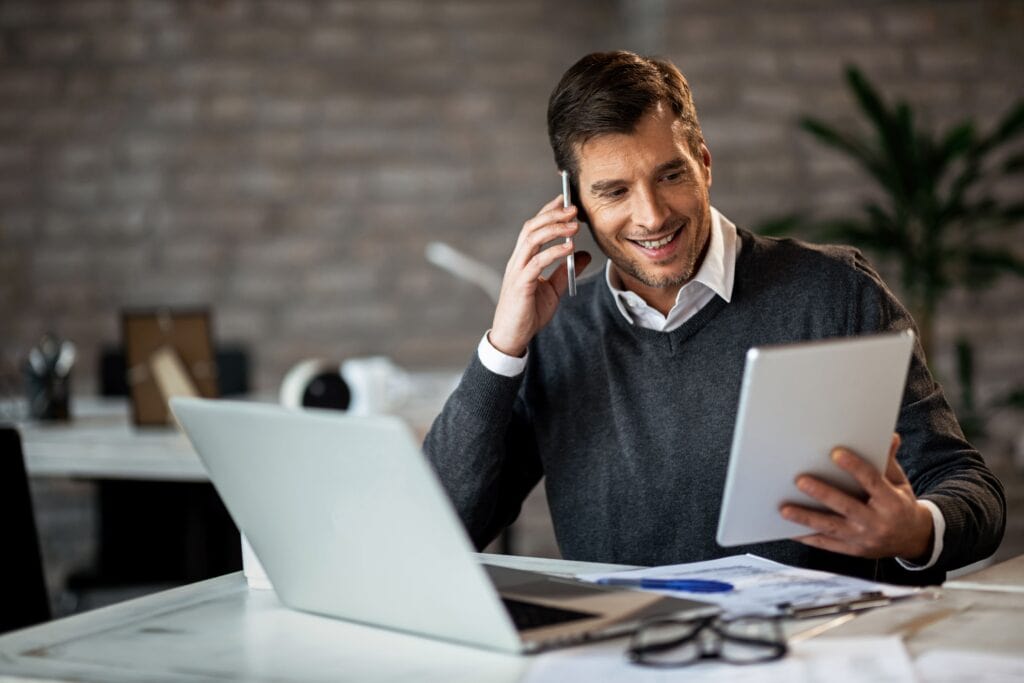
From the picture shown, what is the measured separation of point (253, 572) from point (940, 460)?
2.58ft

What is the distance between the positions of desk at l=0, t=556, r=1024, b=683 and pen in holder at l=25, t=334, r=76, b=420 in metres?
1.89

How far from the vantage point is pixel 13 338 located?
4379mm

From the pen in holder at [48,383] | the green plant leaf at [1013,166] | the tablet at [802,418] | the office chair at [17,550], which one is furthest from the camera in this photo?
the green plant leaf at [1013,166]

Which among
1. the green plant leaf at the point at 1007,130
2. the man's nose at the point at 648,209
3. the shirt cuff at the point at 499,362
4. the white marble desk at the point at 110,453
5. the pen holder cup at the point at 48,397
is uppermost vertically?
the green plant leaf at the point at 1007,130

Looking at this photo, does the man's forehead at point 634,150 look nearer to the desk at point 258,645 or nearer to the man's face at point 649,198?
the man's face at point 649,198

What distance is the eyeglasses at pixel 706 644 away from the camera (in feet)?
3.14

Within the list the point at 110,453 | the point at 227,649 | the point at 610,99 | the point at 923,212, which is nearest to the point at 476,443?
the point at 610,99

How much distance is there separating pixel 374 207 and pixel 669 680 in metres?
3.49

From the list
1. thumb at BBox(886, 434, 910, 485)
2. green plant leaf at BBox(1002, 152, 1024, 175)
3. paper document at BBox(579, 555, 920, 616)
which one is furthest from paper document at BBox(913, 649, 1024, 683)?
green plant leaf at BBox(1002, 152, 1024, 175)

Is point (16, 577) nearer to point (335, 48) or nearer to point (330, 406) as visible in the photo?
point (330, 406)

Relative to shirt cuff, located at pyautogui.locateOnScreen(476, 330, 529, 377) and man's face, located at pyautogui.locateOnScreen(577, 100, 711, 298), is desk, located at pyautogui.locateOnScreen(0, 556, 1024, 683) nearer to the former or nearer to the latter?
shirt cuff, located at pyautogui.locateOnScreen(476, 330, 529, 377)

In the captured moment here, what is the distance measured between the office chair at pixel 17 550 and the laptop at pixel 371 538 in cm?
47

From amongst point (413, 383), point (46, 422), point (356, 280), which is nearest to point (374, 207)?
point (356, 280)

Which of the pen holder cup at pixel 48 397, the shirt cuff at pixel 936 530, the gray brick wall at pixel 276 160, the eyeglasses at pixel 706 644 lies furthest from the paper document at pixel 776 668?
the gray brick wall at pixel 276 160
